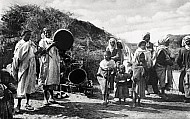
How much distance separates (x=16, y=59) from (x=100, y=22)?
2.41 m

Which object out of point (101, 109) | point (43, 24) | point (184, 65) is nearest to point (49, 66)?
point (101, 109)

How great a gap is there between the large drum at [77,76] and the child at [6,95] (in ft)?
9.07

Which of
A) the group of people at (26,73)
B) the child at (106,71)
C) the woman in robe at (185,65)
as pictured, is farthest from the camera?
the woman in robe at (185,65)

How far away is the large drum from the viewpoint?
658cm

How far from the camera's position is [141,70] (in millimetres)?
5234

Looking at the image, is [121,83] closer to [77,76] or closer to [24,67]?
[77,76]

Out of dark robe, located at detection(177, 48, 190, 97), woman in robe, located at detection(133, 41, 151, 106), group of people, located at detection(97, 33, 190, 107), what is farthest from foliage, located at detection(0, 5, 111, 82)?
dark robe, located at detection(177, 48, 190, 97)

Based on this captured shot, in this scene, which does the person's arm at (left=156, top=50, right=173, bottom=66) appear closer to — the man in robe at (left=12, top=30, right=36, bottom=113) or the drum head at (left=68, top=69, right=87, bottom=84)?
the drum head at (left=68, top=69, right=87, bottom=84)

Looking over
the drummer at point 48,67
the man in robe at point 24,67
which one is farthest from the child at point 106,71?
the man in robe at point 24,67

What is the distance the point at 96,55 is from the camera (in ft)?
27.7

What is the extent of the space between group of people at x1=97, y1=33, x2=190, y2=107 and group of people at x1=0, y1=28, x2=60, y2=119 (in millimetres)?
1104

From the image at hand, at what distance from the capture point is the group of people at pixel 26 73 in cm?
371

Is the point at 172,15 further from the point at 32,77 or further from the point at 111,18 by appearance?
the point at 32,77

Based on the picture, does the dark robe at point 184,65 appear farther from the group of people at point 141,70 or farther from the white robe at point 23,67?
the white robe at point 23,67
